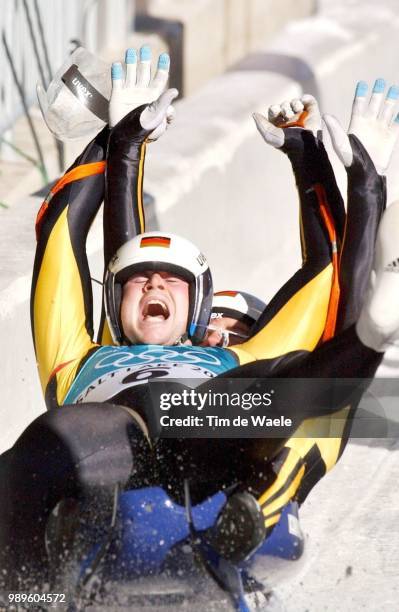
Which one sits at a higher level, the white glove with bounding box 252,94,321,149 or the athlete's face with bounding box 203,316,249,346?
the white glove with bounding box 252,94,321,149

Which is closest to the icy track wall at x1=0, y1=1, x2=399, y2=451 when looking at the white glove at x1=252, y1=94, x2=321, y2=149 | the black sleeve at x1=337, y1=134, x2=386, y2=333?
the white glove at x1=252, y1=94, x2=321, y2=149

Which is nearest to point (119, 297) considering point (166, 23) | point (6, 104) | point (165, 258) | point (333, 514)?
point (165, 258)

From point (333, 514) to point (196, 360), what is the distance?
923mm

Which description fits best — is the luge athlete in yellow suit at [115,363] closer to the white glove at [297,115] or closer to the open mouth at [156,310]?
the open mouth at [156,310]

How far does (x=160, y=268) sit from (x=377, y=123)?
28.3 inches

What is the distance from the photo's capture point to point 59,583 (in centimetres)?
313

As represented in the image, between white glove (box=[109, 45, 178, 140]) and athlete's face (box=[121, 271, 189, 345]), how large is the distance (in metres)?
0.53

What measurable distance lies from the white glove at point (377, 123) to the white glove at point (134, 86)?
1.93ft

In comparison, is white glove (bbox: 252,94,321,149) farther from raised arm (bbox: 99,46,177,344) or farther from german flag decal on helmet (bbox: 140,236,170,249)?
german flag decal on helmet (bbox: 140,236,170,249)

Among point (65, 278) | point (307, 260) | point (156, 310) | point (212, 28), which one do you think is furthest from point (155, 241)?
point (212, 28)

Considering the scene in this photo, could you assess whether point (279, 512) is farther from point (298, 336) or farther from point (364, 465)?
point (364, 465)

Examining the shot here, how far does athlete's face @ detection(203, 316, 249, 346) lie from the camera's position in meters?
3.91

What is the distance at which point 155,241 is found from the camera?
3.76 meters

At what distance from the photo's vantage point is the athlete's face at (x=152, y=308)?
3699 millimetres
